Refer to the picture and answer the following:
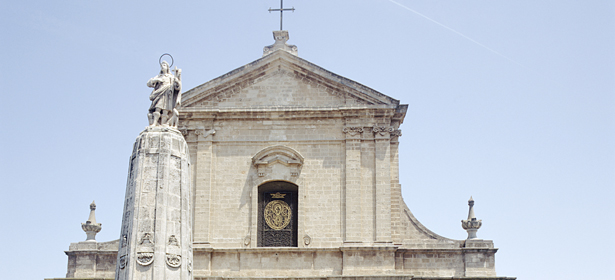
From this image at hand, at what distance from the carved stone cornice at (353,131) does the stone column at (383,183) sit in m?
0.46

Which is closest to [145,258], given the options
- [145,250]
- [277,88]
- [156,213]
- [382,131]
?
[145,250]

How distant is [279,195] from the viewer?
83.7ft

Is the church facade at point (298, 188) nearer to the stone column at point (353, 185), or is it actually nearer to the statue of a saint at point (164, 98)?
the stone column at point (353, 185)

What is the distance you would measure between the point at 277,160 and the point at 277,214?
1.61 m

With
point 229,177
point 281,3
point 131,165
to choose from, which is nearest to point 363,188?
point 229,177

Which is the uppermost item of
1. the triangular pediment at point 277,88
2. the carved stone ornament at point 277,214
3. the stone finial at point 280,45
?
the stone finial at point 280,45

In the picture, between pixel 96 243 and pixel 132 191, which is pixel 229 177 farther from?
pixel 132 191

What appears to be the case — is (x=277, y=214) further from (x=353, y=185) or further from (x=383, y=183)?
(x=383, y=183)

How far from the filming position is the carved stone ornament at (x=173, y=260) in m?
12.5

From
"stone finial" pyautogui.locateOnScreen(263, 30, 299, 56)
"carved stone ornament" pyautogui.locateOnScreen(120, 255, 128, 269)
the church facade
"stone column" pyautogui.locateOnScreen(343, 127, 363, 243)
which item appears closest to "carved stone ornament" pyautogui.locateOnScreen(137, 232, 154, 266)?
"carved stone ornament" pyautogui.locateOnScreen(120, 255, 128, 269)

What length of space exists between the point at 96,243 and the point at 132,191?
41.2 feet

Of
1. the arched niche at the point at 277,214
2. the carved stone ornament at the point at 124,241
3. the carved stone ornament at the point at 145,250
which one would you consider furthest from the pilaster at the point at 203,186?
the carved stone ornament at the point at 145,250

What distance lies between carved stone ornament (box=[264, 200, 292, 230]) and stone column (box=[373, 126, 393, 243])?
8.87 ft

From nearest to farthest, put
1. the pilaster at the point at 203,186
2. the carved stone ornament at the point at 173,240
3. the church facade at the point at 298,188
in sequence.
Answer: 1. the carved stone ornament at the point at 173,240
2. the church facade at the point at 298,188
3. the pilaster at the point at 203,186
